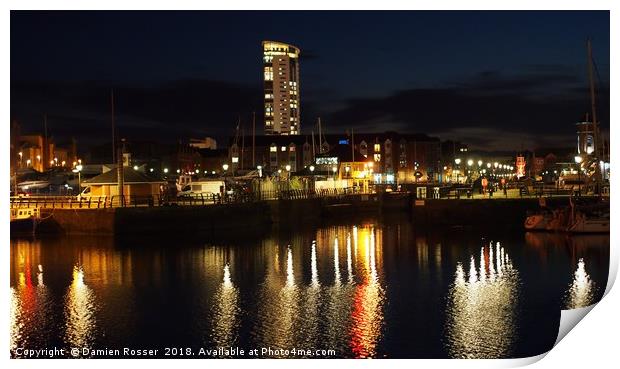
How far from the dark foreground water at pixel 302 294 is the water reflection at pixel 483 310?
0.05 meters

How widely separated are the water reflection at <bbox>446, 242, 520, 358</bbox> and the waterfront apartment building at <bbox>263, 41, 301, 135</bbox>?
112996 mm

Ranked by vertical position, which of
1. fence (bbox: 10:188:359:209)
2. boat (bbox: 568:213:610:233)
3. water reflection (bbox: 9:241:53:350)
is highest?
fence (bbox: 10:188:359:209)

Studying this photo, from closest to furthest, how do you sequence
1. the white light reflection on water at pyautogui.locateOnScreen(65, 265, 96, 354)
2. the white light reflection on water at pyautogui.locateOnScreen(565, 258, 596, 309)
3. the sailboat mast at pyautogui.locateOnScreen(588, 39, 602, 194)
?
the white light reflection on water at pyautogui.locateOnScreen(65, 265, 96, 354) < the white light reflection on water at pyautogui.locateOnScreen(565, 258, 596, 309) < the sailboat mast at pyautogui.locateOnScreen(588, 39, 602, 194)

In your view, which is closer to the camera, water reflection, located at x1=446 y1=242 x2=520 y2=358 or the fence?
water reflection, located at x1=446 y1=242 x2=520 y2=358

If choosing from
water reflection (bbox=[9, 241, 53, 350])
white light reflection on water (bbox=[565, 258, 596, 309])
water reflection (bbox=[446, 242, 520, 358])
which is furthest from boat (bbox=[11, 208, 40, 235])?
white light reflection on water (bbox=[565, 258, 596, 309])

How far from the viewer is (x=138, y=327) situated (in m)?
18.8

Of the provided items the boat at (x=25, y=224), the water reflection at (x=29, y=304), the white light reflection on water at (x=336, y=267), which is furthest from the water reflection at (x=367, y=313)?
the boat at (x=25, y=224)

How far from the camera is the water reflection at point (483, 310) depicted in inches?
671

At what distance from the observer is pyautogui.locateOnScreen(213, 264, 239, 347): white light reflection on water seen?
17781 millimetres

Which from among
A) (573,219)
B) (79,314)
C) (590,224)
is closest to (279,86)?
(573,219)

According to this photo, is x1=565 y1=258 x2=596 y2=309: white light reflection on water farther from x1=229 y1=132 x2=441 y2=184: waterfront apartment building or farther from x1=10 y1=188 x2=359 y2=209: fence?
x1=229 y1=132 x2=441 y2=184: waterfront apartment building

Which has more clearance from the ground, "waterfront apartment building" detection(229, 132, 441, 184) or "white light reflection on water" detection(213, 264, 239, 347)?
"waterfront apartment building" detection(229, 132, 441, 184)

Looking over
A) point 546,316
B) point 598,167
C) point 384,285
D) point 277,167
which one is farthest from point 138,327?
point 277,167

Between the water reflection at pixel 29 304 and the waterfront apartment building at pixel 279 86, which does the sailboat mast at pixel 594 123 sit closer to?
the water reflection at pixel 29 304
